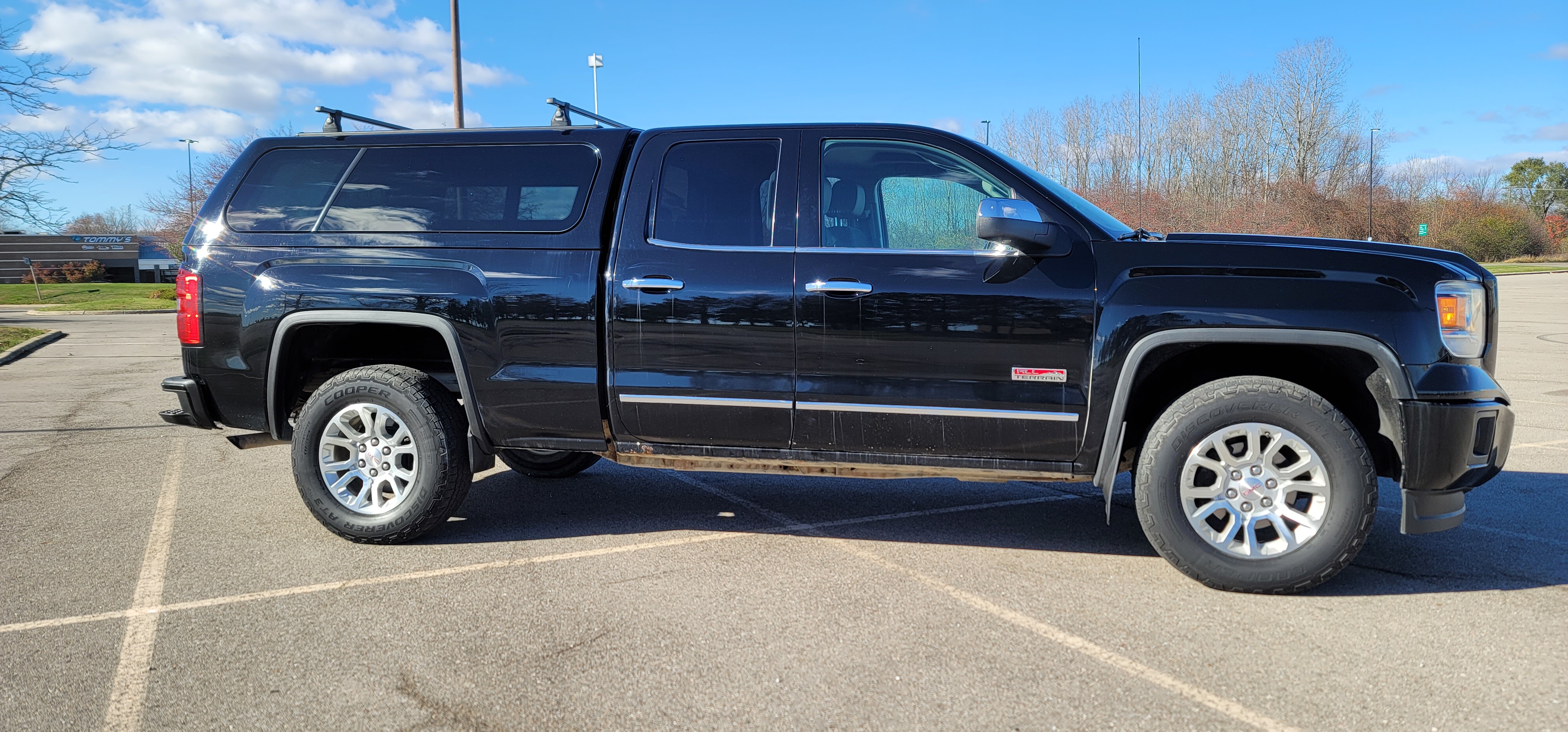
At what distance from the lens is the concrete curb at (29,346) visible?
1464cm

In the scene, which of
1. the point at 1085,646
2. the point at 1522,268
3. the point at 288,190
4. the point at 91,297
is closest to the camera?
the point at 1085,646

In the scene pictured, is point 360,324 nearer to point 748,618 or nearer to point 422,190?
point 422,190

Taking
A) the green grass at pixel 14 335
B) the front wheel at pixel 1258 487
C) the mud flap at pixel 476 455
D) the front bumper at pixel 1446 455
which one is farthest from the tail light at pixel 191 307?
the green grass at pixel 14 335

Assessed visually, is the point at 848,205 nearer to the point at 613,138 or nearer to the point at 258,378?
the point at 613,138

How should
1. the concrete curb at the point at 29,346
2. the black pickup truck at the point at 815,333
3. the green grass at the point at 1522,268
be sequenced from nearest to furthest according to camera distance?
the black pickup truck at the point at 815,333
the concrete curb at the point at 29,346
the green grass at the point at 1522,268

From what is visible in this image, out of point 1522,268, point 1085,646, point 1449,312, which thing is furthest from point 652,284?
point 1522,268

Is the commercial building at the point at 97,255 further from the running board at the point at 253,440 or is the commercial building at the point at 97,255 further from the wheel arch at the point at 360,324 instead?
the wheel arch at the point at 360,324

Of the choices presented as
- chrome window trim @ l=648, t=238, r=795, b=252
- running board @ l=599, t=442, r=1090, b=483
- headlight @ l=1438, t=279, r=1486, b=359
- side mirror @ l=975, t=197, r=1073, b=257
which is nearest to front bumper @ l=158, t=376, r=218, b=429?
running board @ l=599, t=442, r=1090, b=483

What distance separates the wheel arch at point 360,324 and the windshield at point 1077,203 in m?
2.62

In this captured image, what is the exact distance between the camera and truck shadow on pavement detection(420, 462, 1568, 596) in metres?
4.21

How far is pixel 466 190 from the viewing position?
15.6 feet

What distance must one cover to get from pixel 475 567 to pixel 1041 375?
2.57m

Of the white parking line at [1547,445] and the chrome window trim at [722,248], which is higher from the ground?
the chrome window trim at [722,248]

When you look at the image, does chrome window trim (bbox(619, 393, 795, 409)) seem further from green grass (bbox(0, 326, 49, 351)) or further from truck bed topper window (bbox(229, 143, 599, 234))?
green grass (bbox(0, 326, 49, 351))
